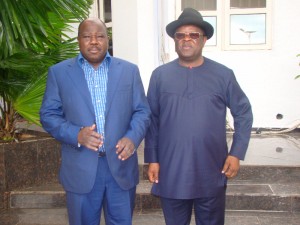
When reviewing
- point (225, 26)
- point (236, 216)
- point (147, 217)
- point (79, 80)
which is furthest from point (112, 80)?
point (225, 26)

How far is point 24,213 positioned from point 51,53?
164cm

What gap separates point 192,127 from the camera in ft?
8.19

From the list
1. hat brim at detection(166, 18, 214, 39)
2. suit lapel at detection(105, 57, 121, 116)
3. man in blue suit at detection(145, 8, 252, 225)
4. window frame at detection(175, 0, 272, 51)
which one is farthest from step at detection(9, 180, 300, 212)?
window frame at detection(175, 0, 272, 51)

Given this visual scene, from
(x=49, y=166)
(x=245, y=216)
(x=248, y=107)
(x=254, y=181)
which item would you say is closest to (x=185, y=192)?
(x=248, y=107)

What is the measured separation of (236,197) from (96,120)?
2107mm

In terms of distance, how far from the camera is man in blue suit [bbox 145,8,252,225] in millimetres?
2504

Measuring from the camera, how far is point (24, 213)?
13.7 ft

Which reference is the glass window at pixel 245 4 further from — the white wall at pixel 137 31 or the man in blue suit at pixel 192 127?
the man in blue suit at pixel 192 127

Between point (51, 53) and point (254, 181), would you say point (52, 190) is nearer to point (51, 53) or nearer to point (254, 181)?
point (51, 53)

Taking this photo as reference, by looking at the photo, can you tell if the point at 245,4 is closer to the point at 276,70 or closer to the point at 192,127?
the point at 276,70

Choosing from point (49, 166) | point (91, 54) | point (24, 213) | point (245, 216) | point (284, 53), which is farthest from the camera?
point (284, 53)

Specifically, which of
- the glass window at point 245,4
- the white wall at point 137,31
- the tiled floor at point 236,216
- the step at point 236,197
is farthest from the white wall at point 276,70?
the step at point 236,197

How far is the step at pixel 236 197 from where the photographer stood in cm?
401

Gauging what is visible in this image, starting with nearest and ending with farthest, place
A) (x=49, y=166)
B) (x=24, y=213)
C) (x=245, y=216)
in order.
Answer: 1. (x=245, y=216)
2. (x=24, y=213)
3. (x=49, y=166)
